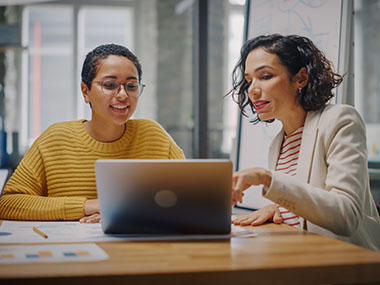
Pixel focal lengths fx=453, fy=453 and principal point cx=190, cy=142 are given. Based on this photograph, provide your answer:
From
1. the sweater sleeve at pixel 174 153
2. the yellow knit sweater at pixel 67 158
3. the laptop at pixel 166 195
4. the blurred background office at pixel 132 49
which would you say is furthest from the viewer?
the blurred background office at pixel 132 49

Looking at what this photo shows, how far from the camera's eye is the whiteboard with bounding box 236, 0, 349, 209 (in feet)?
6.18

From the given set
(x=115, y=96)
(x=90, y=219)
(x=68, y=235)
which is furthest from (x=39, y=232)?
(x=115, y=96)

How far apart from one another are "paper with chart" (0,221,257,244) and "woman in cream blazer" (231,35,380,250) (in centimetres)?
16

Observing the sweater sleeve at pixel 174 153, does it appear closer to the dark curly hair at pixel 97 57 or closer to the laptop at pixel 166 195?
the dark curly hair at pixel 97 57

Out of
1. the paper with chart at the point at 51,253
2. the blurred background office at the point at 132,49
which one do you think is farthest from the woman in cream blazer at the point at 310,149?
the blurred background office at the point at 132,49

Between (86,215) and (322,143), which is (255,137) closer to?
(322,143)

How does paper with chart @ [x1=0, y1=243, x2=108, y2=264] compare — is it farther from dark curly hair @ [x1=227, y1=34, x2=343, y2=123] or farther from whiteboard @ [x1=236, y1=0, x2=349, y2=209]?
whiteboard @ [x1=236, y1=0, x2=349, y2=209]

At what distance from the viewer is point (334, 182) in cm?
128

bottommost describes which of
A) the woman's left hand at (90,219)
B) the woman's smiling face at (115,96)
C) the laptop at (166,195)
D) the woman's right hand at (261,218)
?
the woman's left hand at (90,219)

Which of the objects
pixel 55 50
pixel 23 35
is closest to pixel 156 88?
pixel 55 50

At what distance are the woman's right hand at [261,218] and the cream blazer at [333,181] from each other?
89 millimetres

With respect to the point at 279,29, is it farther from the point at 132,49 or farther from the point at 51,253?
the point at 132,49

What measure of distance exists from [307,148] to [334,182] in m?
0.19

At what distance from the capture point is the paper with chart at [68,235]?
1080 mm
